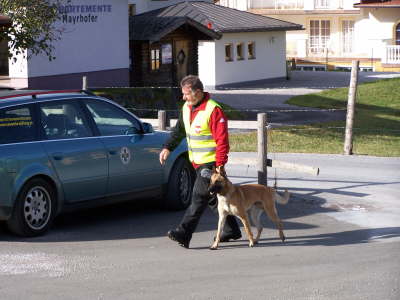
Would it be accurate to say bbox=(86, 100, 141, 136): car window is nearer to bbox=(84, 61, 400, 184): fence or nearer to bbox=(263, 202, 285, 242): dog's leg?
bbox=(84, 61, 400, 184): fence

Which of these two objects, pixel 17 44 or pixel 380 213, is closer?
pixel 380 213

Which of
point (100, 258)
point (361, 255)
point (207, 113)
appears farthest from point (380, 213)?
point (100, 258)

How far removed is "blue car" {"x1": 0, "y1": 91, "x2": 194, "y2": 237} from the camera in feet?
33.3

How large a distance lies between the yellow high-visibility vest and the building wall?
69.1 ft

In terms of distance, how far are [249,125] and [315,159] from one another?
9.88 ft

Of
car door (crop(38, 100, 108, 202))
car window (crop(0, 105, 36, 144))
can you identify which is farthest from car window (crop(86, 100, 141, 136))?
car window (crop(0, 105, 36, 144))

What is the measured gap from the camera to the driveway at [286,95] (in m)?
29.2

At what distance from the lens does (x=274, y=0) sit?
198 ft

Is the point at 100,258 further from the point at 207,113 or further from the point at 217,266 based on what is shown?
the point at 207,113

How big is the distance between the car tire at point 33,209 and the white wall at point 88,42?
2068cm

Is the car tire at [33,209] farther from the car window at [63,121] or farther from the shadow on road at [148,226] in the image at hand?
the car window at [63,121]

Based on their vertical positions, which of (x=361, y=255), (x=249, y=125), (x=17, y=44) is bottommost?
(x=361, y=255)

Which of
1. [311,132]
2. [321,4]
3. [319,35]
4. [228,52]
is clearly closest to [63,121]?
[311,132]

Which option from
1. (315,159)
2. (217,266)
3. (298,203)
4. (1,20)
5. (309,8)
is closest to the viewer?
(217,266)
